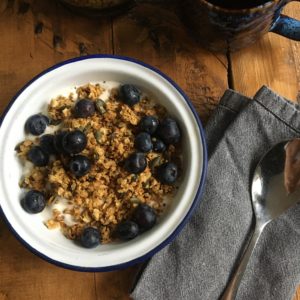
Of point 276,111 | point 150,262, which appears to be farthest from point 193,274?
point 276,111

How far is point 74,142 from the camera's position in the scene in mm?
733

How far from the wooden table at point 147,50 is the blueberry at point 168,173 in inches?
5.1

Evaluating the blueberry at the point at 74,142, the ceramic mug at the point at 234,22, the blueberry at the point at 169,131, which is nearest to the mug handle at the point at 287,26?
the ceramic mug at the point at 234,22

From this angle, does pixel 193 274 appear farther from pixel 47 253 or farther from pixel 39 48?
pixel 39 48

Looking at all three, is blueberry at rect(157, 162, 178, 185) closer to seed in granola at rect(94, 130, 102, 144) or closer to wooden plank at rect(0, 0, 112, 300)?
seed in granola at rect(94, 130, 102, 144)

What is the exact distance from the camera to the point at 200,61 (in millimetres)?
878

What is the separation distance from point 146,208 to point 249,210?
171 millimetres

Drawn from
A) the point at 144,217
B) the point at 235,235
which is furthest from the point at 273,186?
the point at 144,217

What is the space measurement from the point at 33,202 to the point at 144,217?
0.17 metres

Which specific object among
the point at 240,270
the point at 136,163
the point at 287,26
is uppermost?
the point at 287,26

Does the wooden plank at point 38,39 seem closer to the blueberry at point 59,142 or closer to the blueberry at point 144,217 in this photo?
the blueberry at point 59,142

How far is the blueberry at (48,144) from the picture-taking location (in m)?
0.78

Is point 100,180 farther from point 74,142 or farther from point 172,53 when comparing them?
Result: point 172,53

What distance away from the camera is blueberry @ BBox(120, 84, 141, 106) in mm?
789
